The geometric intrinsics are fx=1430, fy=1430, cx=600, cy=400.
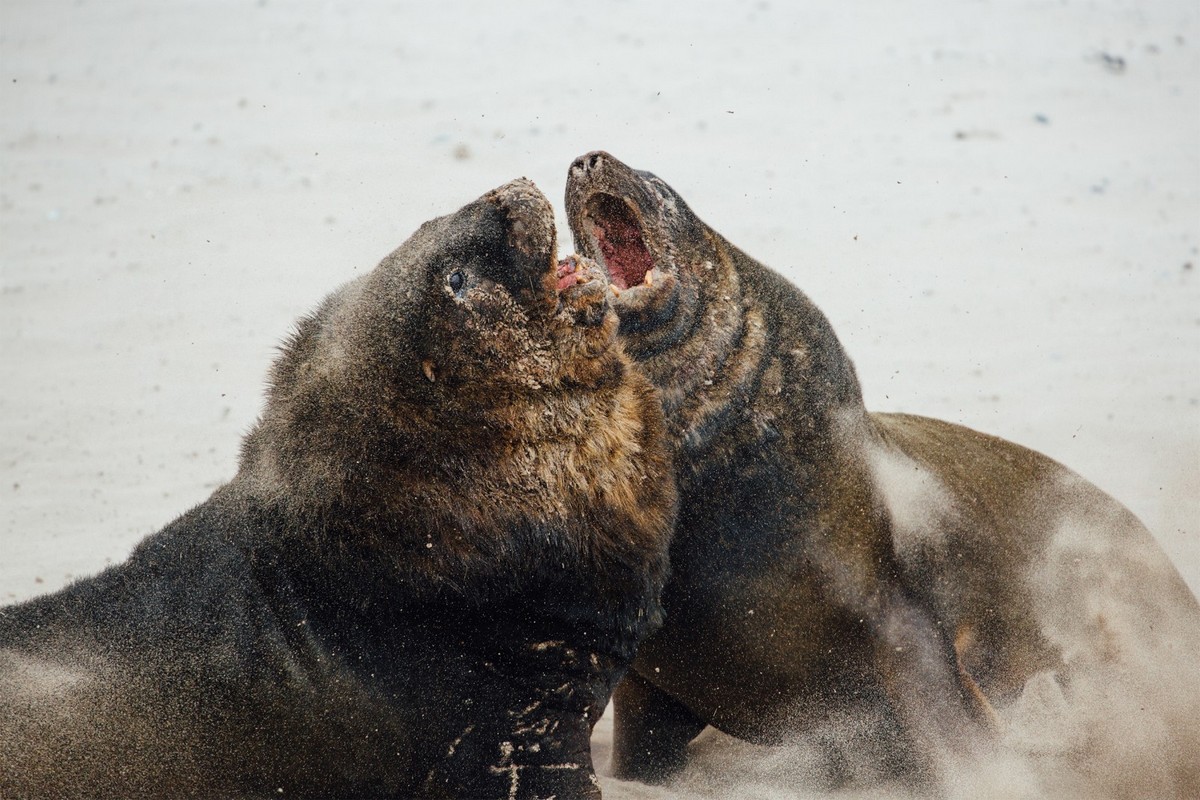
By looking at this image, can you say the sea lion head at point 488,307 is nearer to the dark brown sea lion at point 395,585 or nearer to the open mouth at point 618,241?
the dark brown sea lion at point 395,585

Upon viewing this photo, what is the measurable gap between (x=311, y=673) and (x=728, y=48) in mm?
6934

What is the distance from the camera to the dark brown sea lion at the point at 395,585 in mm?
2830

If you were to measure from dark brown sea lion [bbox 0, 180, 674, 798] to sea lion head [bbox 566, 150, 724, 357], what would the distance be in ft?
1.88

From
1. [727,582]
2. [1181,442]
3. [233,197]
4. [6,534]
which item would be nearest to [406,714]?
[727,582]

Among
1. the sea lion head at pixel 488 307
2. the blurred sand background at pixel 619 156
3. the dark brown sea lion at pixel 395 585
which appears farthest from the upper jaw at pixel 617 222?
the blurred sand background at pixel 619 156

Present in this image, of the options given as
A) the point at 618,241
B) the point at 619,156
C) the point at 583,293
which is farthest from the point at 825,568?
the point at 619,156

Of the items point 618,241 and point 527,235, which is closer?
point 527,235

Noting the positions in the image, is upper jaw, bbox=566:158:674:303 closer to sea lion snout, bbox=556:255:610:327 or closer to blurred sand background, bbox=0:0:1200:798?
sea lion snout, bbox=556:255:610:327

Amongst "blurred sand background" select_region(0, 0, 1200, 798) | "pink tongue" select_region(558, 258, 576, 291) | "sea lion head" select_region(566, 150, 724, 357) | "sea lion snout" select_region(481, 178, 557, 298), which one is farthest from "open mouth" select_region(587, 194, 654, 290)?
"blurred sand background" select_region(0, 0, 1200, 798)

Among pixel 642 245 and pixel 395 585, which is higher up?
pixel 642 245

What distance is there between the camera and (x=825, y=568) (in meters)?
3.64

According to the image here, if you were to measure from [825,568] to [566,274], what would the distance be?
104cm

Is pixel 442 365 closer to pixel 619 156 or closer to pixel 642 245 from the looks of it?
pixel 642 245

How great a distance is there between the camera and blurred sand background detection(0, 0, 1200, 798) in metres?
5.70
